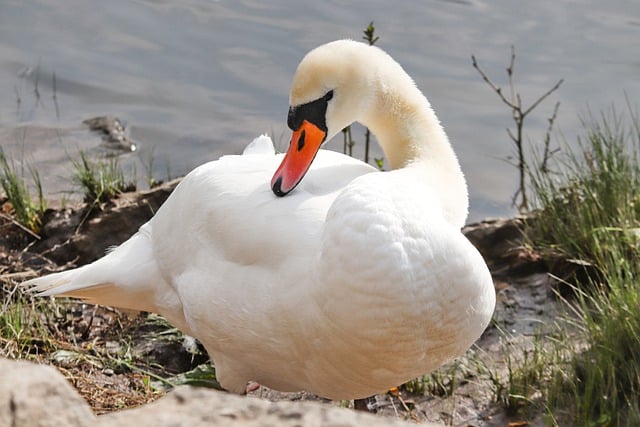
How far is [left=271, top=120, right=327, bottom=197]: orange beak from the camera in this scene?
3729 mm

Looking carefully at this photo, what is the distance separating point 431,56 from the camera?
8.54 meters

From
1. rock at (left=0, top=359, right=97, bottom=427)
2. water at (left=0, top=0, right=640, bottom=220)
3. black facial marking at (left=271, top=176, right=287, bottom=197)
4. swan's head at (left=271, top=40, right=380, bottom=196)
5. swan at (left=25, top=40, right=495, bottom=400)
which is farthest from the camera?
water at (left=0, top=0, right=640, bottom=220)

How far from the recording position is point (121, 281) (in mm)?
4309

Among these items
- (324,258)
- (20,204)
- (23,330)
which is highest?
(324,258)

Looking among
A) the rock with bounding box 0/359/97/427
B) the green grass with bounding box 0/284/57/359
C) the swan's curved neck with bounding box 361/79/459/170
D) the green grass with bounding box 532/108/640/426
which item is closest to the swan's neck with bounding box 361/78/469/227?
the swan's curved neck with bounding box 361/79/459/170

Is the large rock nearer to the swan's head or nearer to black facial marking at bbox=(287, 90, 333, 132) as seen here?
the swan's head

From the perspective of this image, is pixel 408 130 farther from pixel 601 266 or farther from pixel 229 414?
pixel 229 414

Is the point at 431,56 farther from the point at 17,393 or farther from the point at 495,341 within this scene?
the point at 17,393

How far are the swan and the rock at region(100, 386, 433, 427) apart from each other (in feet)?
4.13

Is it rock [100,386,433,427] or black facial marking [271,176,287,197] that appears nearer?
rock [100,386,433,427]

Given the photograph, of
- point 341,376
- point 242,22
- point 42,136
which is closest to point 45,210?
point 42,136

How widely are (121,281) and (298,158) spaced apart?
0.98 metres

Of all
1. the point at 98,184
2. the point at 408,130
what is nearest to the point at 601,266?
the point at 408,130

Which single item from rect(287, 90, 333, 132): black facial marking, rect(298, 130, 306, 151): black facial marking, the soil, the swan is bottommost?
the soil
